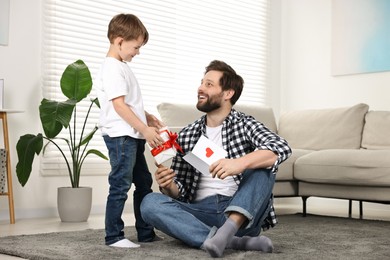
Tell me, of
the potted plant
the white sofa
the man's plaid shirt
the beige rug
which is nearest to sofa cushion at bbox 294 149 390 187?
the white sofa

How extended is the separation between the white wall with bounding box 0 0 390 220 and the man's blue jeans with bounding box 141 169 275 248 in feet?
6.37

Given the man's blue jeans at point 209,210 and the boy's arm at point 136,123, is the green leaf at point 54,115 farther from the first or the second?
the man's blue jeans at point 209,210

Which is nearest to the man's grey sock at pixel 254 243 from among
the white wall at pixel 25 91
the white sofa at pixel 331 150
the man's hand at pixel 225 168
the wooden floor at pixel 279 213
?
the man's hand at pixel 225 168

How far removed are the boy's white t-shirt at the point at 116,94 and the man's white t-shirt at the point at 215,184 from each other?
296mm

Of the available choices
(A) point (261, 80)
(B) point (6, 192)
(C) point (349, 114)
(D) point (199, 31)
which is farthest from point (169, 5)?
(B) point (6, 192)

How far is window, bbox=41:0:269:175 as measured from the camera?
14.5 feet

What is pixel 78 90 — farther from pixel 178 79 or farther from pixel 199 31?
pixel 199 31

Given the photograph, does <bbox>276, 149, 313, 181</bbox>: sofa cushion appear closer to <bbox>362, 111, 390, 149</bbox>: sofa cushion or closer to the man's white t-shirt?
<bbox>362, 111, 390, 149</bbox>: sofa cushion

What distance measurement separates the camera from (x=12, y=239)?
2863 millimetres

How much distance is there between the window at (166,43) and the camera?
14.5ft

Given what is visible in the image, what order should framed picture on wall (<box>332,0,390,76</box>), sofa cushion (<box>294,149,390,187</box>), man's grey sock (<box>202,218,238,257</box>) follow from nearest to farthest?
man's grey sock (<box>202,218,238,257</box>), sofa cushion (<box>294,149,390,187</box>), framed picture on wall (<box>332,0,390,76</box>)

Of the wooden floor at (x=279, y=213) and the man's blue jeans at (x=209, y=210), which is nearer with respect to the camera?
the man's blue jeans at (x=209, y=210)

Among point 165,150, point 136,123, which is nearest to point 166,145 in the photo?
point 165,150

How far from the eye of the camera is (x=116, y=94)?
2.55 metres
